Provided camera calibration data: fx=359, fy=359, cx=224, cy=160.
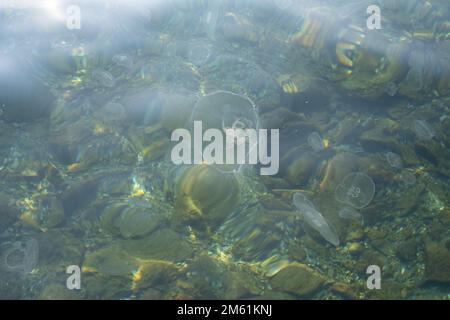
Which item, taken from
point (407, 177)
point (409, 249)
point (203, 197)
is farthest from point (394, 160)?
point (203, 197)

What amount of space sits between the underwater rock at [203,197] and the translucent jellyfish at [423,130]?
281cm

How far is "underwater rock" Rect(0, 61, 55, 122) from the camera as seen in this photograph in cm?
491

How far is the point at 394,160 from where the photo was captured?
4820 millimetres

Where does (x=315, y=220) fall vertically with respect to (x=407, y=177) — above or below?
below

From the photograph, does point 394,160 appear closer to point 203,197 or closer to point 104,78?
point 203,197

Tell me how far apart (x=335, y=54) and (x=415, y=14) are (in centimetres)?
216

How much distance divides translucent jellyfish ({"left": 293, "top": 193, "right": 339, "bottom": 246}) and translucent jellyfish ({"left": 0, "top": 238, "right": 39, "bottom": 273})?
312 centimetres

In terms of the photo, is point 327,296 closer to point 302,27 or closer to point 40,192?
point 40,192

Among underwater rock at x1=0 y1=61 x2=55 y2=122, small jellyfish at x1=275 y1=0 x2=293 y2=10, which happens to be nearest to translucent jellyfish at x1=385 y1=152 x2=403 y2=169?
small jellyfish at x1=275 y1=0 x2=293 y2=10

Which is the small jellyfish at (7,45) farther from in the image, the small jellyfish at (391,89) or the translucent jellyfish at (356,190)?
the small jellyfish at (391,89)

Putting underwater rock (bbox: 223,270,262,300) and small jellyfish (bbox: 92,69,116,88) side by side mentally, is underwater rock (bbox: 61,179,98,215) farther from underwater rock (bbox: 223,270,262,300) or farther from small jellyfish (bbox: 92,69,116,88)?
underwater rock (bbox: 223,270,262,300)

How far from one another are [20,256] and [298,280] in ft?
10.3

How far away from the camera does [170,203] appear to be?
434cm
